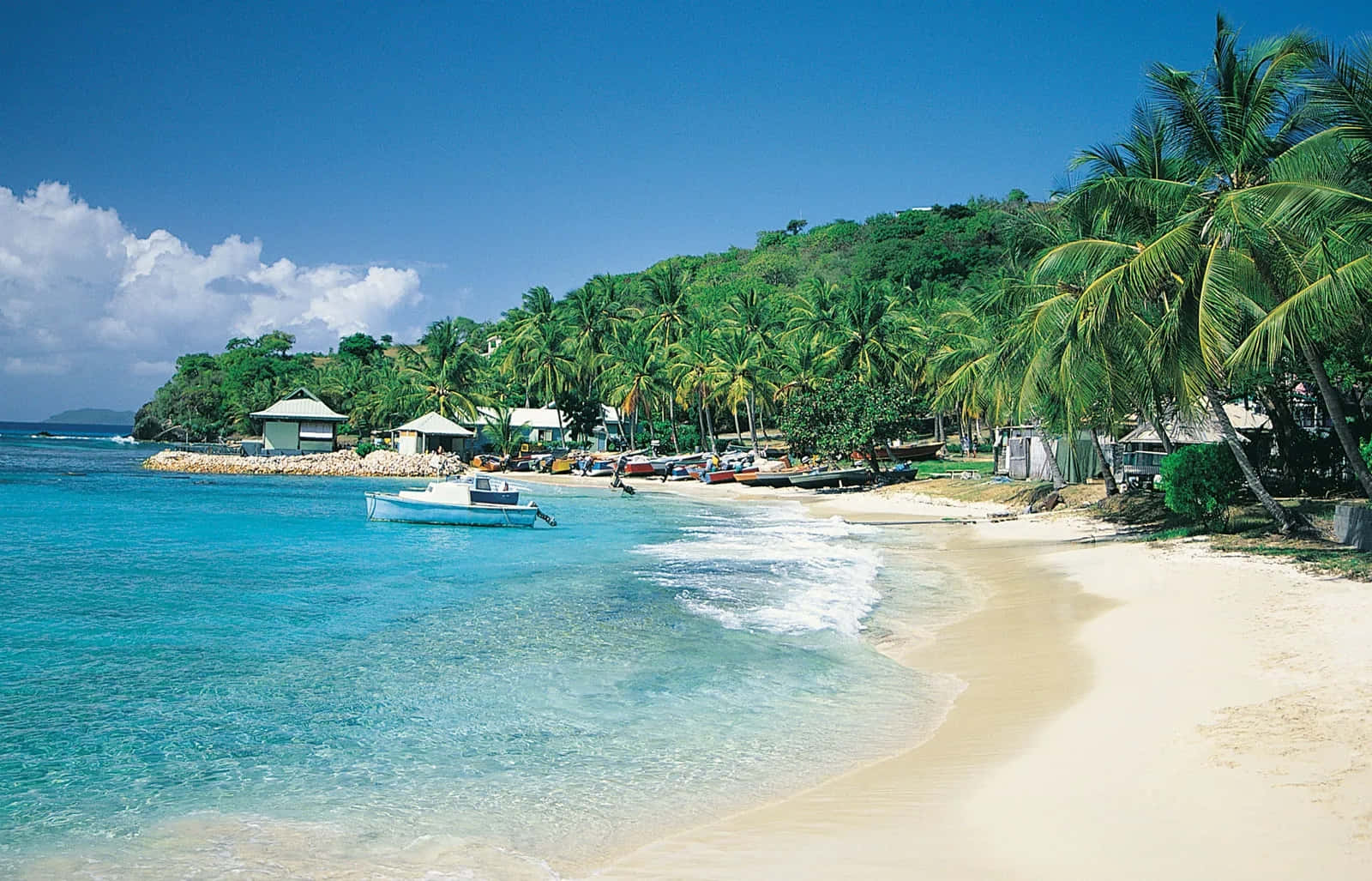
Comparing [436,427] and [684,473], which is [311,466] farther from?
[684,473]

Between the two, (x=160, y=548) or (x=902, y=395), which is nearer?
(x=160, y=548)

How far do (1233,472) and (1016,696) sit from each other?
1250cm

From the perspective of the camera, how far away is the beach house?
62.6 meters

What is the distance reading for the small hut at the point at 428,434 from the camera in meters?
61.3

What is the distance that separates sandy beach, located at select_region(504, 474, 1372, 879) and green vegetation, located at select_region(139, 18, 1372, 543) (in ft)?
16.3

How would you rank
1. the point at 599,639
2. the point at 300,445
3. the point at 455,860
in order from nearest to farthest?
the point at 455,860 < the point at 599,639 < the point at 300,445

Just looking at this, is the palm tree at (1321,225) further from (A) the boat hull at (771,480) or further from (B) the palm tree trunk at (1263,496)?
(A) the boat hull at (771,480)

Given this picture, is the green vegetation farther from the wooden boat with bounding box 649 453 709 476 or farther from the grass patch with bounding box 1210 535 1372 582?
the wooden boat with bounding box 649 453 709 476

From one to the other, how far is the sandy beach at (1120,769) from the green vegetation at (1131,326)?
4.97 metres

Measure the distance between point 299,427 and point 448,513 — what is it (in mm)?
38233

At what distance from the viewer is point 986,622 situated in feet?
44.1

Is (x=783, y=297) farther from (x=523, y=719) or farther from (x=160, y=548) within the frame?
(x=523, y=719)

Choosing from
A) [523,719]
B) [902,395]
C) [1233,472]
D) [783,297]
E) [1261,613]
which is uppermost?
[783,297]

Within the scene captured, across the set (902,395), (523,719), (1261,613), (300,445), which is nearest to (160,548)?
(523,719)
